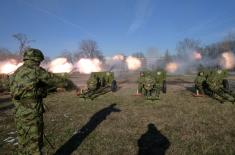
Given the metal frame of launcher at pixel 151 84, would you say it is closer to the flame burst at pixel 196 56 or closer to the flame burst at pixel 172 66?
the flame burst at pixel 196 56

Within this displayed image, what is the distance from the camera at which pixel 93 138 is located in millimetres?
7895

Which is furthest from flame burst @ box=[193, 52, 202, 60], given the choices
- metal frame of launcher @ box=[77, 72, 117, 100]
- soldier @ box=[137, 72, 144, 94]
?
soldier @ box=[137, 72, 144, 94]

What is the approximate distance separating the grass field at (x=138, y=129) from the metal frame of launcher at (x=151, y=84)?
3.16 meters

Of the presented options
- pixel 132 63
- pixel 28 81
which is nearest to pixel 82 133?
pixel 28 81

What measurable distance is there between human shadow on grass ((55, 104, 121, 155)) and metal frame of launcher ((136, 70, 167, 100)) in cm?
470

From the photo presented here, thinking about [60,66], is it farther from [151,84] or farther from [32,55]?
[32,55]

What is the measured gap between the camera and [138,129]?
8773 mm

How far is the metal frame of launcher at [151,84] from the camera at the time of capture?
1647 centimetres

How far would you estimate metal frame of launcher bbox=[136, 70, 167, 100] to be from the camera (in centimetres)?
1647

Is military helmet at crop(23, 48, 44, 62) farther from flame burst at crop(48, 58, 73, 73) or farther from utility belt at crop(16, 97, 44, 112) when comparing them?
flame burst at crop(48, 58, 73, 73)

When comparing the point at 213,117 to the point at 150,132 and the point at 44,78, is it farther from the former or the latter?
the point at 44,78

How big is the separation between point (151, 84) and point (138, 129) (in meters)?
7.94

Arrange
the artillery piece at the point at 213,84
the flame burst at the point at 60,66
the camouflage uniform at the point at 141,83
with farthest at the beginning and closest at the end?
1. the flame burst at the point at 60,66
2. the camouflage uniform at the point at 141,83
3. the artillery piece at the point at 213,84

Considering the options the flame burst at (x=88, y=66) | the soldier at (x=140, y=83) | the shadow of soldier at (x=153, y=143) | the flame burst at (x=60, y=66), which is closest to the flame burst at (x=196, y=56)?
the flame burst at (x=88, y=66)
